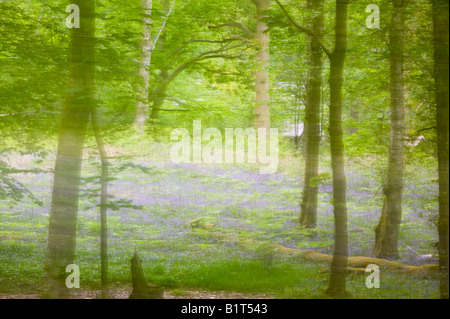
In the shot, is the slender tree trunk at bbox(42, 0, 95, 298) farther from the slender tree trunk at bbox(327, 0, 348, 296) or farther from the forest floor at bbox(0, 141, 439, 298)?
the slender tree trunk at bbox(327, 0, 348, 296)

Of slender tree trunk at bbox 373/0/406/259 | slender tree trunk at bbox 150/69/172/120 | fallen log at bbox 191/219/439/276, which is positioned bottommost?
fallen log at bbox 191/219/439/276

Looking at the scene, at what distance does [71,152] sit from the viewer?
546 cm

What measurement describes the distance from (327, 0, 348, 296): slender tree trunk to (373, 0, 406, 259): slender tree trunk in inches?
30.4

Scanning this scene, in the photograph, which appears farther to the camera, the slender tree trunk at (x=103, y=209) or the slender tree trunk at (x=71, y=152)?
the slender tree trunk at (x=103, y=209)

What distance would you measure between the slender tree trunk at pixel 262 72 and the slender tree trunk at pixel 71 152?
2467 millimetres

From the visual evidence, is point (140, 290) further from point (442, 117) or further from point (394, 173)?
point (442, 117)

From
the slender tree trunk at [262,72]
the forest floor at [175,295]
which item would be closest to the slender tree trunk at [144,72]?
the slender tree trunk at [262,72]

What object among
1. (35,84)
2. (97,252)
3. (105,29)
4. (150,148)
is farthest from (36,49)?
(97,252)

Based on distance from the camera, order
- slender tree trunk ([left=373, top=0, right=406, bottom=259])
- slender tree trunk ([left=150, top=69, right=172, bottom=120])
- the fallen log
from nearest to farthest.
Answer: the fallen log, slender tree trunk ([left=373, top=0, right=406, bottom=259]), slender tree trunk ([left=150, top=69, right=172, bottom=120])

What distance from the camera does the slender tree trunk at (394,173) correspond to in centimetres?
549

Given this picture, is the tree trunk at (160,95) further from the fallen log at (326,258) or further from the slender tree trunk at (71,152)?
the fallen log at (326,258)

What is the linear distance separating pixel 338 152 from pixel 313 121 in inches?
59.4

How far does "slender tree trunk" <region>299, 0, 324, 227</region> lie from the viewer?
19.4ft

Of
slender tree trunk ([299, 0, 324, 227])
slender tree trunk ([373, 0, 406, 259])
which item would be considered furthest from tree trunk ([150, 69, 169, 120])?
slender tree trunk ([373, 0, 406, 259])
